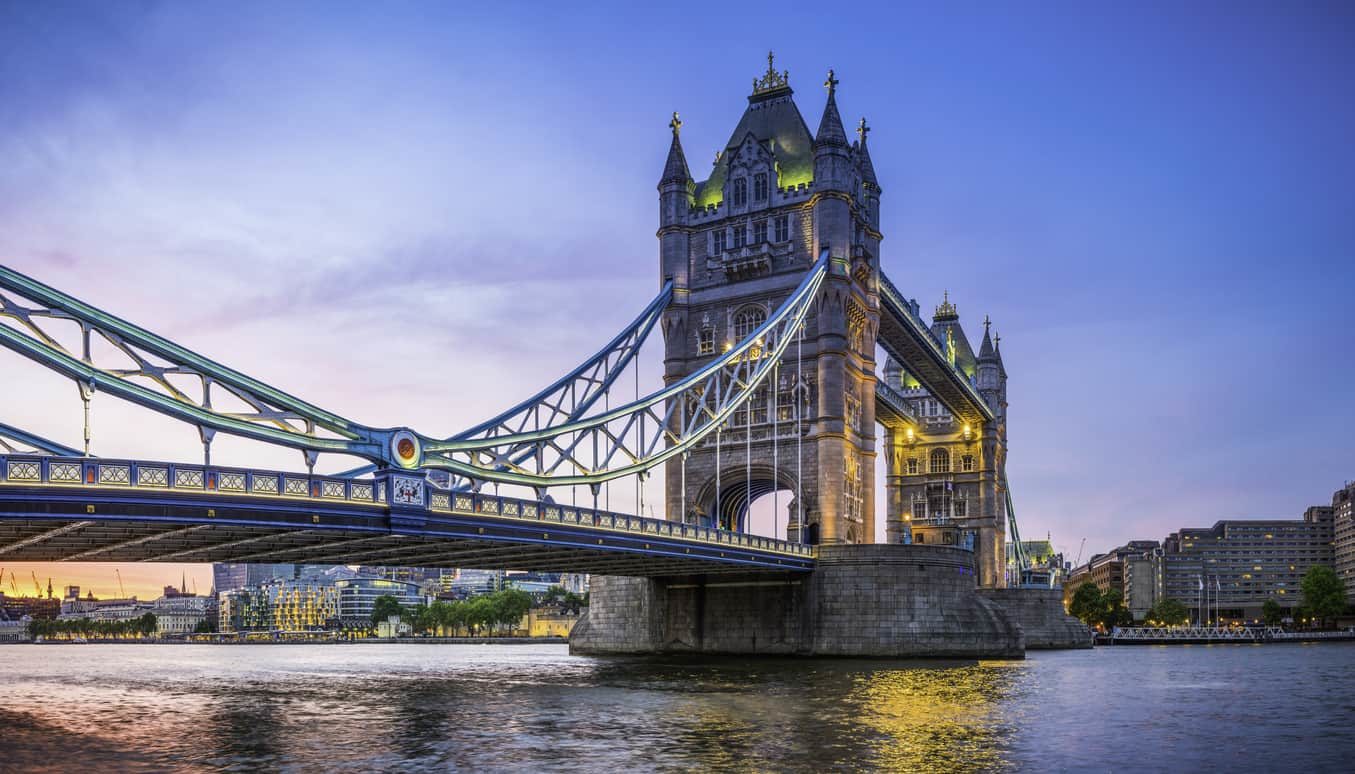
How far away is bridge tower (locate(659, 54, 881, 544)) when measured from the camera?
6994cm

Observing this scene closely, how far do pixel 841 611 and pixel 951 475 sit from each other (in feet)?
181

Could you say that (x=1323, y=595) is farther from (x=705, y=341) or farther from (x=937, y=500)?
(x=705, y=341)

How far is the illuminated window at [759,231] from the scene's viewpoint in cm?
7338

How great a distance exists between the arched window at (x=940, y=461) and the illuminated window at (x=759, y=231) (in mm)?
48564

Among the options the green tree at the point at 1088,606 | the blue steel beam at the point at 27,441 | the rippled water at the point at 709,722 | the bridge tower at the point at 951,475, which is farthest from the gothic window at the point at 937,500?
the blue steel beam at the point at 27,441

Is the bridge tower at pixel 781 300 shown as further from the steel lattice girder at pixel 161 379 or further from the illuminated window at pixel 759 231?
the steel lattice girder at pixel 161 379

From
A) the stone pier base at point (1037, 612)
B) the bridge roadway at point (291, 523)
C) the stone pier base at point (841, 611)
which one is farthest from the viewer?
the stone pier base at point (1037, 612)

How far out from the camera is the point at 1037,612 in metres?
96.4

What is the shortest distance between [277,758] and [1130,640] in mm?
119148

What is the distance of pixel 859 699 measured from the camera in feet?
125

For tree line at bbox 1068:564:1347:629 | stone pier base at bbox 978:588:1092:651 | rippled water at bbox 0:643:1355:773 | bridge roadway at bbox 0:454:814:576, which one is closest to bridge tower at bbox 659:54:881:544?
bridge roadway at bbox 0:454:814:576

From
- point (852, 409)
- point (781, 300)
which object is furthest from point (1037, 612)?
point (781, 300)

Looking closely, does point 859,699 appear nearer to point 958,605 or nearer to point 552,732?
point 552,732

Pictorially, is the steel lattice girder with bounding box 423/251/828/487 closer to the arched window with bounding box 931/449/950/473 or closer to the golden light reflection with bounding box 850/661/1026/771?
the golden light reflection with bounding box 850/661/1026/771
